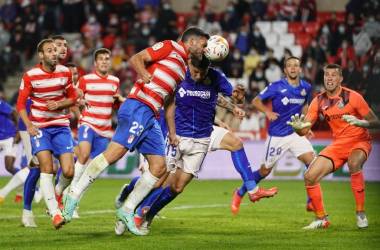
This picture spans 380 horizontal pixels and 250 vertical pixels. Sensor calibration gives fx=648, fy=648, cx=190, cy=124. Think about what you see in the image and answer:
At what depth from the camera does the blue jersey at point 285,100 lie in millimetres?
11156

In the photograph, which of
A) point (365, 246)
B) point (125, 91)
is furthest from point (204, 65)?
point (125, 91)

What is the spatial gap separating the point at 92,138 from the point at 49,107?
7.88 ft

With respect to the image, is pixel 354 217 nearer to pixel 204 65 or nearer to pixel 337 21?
pixel 204 65

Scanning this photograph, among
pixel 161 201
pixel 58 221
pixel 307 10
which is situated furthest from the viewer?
pixel 307 10

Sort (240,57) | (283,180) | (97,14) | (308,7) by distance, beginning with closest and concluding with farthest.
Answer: (283,180) < (240,57) < (308,7) < (97,14)

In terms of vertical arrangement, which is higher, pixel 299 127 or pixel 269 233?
pixel 299 127

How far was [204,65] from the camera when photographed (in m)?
8.33

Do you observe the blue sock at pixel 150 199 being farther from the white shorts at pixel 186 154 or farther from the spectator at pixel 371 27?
the spectator at pixel 371 27

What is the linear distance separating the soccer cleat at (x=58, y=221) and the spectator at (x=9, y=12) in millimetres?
19826

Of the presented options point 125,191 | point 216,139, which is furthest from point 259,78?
point 216,139

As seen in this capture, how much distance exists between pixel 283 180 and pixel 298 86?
20.3 feet

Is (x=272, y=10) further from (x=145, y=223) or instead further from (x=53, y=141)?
(x=145, y=223)

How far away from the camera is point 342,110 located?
8875 mm

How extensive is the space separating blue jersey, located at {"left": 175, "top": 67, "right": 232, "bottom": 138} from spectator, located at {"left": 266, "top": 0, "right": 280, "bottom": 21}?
15.6 metres
